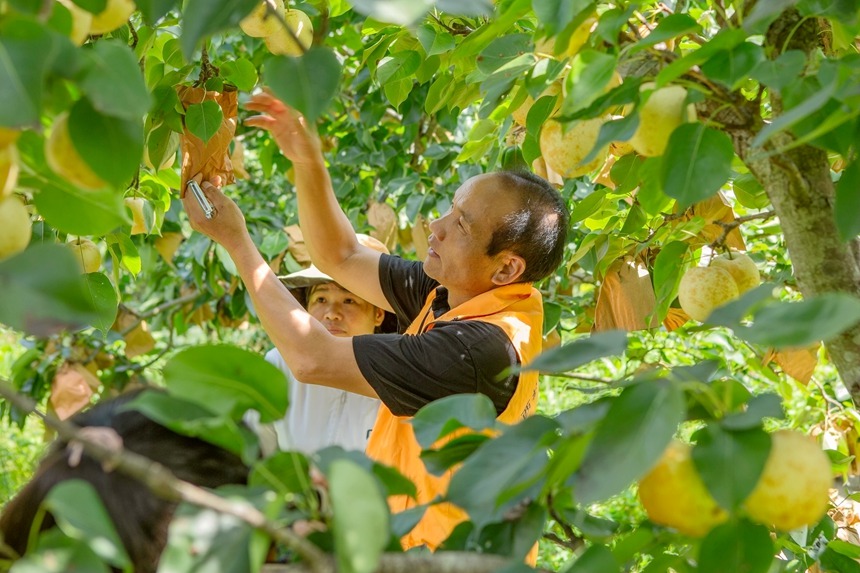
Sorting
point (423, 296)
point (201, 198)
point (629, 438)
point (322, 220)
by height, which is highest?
point (629, 438)

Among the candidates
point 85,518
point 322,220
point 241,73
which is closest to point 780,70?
point 85,518

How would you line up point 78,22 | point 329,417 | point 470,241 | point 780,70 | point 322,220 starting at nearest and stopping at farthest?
point 78,22 < point 780,70 < point 470,241 < point 322,220 < point 329,417

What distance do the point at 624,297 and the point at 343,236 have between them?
737mm

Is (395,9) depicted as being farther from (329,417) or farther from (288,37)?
(329,417)

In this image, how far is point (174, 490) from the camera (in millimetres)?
544

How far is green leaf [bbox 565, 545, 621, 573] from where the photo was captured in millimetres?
674

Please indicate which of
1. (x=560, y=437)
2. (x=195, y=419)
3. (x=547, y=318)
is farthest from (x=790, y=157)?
(x=547, y=318)

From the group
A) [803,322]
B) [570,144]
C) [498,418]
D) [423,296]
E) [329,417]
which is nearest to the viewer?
[803,322]

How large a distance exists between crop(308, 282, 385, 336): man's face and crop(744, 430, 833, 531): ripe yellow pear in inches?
74.2

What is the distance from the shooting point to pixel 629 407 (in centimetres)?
65

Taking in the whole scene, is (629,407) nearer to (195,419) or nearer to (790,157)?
(195,419)

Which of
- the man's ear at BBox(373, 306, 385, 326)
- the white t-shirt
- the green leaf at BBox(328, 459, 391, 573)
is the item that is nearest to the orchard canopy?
the green leaf at BBox(328, 459, 391, 573)

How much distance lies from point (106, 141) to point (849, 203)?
0.63 meters

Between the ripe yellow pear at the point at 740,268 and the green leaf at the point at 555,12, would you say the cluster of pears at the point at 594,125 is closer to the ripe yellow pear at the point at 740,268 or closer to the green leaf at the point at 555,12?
the green leaf at the point at 555,12
